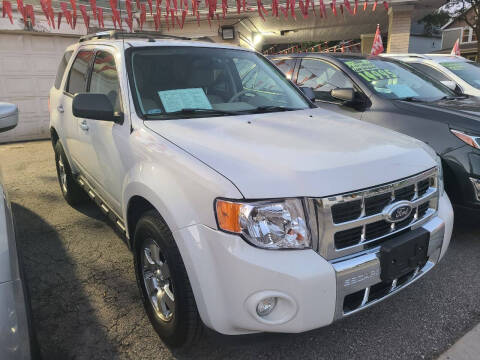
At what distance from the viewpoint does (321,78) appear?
4.56 m

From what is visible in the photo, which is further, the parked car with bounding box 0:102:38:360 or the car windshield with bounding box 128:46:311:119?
the car windshield with bounding box 128:46:311:119

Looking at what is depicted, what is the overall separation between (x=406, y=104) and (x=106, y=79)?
9.10 ft

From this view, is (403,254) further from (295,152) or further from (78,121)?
(78,121)

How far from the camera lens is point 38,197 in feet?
15.3

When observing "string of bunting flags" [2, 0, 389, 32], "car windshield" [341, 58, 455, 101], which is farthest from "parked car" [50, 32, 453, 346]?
"string of bunting flags" [2, 0, 389, 32]

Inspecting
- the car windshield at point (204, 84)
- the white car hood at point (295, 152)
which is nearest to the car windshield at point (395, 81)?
the car windshield at point (204, 84)

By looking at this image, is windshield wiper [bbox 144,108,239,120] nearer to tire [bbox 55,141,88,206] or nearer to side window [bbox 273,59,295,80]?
tire [bbox 55,141,88,206]

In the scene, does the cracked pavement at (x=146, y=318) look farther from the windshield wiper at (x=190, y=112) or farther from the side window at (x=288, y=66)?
the side window at (x=288, y=66)

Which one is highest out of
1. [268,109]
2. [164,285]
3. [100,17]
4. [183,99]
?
[100,17]

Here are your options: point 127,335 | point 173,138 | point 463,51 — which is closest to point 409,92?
point 173,138

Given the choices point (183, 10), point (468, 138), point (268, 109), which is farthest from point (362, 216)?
point (183, 10)

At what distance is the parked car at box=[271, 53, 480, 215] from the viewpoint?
3.08 meters

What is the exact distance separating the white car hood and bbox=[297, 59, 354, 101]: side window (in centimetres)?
190

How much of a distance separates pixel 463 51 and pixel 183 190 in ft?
101
